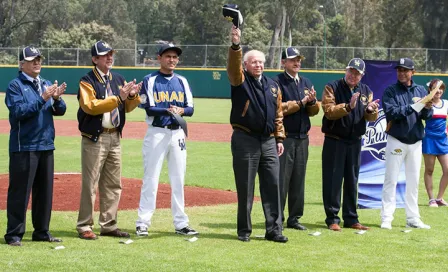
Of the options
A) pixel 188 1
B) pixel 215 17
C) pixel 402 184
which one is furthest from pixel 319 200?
pixel 188 1

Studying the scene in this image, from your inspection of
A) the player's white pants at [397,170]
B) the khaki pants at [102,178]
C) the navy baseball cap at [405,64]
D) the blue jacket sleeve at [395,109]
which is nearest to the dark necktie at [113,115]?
the khaki pants at [102,178]

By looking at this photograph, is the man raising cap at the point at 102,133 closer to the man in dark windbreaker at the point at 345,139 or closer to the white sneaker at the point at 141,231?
the white sneaker at the point at 141,231

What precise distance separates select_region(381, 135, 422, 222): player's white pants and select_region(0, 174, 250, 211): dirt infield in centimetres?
303

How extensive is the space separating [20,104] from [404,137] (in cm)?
494

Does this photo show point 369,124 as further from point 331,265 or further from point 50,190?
point 50,190

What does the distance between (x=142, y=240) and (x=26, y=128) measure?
183 centimetres

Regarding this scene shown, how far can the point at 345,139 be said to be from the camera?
9914 mm

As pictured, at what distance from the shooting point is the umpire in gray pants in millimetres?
8742

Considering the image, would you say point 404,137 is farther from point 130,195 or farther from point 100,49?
point 130,195

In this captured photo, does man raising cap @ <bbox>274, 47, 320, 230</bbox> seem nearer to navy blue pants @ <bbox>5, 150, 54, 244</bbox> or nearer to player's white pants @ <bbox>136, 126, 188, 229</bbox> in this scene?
player's white pants @ <bbox>136, 126, 188, 229</bbox>

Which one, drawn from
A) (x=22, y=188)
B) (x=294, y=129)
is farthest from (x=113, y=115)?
(x=294, y=129)

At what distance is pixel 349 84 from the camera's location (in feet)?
32.7

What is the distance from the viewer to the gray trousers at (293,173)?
9719mm

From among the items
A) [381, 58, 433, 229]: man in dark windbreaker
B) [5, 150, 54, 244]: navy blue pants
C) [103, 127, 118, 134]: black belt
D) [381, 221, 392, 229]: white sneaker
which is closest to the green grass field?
[381, 221, 392, 229]: white sneaker
